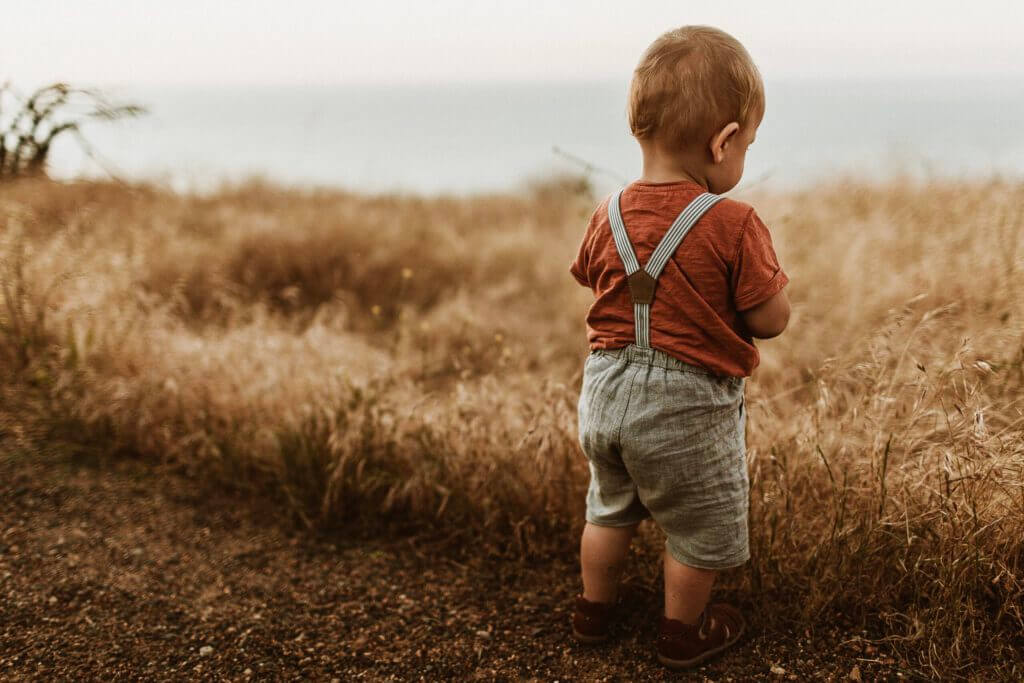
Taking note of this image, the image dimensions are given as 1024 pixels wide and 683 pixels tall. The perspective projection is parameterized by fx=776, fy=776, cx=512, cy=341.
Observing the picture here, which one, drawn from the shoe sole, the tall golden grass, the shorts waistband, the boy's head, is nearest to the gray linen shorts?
the shorts waistband

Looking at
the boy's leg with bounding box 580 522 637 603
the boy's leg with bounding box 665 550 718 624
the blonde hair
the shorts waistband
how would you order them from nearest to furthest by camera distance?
the blonde hair, the shorts waistband, the boy's leg with bounding box 665 550 718 624, the boy's leg with bounding box 580 522 637 603

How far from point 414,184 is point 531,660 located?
6.80 metres

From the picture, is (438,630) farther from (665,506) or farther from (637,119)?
(637,119)

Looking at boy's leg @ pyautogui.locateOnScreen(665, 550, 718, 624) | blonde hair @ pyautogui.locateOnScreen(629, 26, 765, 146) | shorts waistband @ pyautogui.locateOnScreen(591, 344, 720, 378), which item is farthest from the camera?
boy's leg @ pyautogui.locateOnScreen(665, 550, 718, 624)

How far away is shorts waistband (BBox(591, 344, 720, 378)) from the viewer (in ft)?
6.03

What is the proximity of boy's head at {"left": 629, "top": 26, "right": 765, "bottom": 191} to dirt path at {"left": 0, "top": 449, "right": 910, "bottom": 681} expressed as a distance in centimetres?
134

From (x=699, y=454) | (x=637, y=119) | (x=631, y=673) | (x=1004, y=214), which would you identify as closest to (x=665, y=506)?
(x=699, y=454)

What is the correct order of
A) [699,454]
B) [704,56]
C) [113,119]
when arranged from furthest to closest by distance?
[113,119], [699,454], [704,56]

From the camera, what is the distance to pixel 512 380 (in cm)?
307

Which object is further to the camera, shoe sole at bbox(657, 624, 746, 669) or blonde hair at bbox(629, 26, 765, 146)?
shoe sole at bbox(657, 624, 746, 669)

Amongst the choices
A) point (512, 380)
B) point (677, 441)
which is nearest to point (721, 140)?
point (677, 441)

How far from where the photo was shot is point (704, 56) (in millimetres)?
1732

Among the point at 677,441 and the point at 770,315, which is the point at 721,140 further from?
the point at 677,441

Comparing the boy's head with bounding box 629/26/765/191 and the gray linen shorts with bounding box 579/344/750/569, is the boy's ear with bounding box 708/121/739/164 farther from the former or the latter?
the gray linen shorts with bounding box 579/344/750/569
